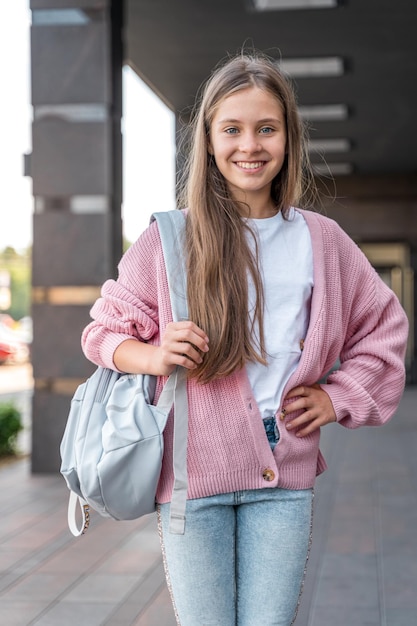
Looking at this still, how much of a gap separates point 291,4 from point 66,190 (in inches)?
106

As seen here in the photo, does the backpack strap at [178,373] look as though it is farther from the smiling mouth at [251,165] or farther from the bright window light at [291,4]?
the bright window light at [291,4]

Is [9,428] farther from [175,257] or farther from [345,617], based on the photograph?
[175,257]

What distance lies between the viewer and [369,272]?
216 centimetres

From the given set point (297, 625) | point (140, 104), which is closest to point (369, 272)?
point (297, 625)

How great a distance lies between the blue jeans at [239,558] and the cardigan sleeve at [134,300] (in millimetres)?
361

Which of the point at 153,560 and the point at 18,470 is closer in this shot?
the point at 153,560

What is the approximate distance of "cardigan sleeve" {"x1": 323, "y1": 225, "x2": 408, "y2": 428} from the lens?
208 cm

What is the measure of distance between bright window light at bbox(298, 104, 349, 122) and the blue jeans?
1078 cm

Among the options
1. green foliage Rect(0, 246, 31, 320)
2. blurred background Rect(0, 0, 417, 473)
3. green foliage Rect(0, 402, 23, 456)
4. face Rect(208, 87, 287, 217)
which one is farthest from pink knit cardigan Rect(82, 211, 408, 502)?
green foliage Rect(0, 246, 31, 320)

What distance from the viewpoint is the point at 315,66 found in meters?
10.5

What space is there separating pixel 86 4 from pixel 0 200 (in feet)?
138

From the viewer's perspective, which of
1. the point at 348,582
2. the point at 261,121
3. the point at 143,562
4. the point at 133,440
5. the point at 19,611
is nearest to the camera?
the point at 133,440

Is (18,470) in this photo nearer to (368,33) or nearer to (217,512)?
(368,33)

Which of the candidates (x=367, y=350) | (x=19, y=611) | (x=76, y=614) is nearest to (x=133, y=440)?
(x=367, y=350)
